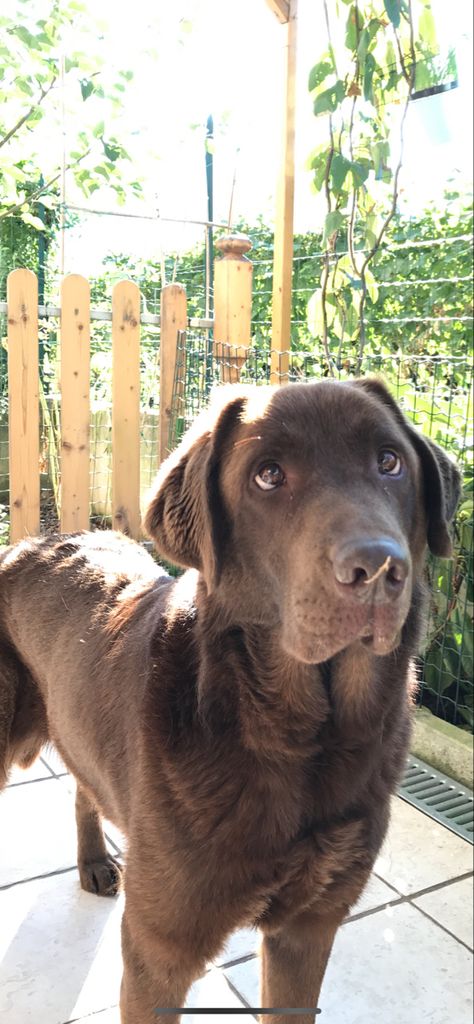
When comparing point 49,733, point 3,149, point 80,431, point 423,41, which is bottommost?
point 49,733

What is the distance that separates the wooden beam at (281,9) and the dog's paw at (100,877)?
3199mm

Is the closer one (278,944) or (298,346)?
(278,944)

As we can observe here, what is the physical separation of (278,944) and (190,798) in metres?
0.50

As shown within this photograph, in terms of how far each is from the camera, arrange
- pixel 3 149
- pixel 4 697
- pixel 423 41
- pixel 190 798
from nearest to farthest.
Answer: pixel 190 798, pixel 4 697, pixel 3 149, pixel 423 41

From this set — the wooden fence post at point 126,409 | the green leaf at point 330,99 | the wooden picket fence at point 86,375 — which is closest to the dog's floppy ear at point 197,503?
the wooden picket fence at point 86,375

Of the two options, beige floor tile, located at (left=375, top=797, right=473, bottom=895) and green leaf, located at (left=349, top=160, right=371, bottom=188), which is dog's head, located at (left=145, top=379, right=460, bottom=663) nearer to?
beige floor tile, located at (left=375, top=797, right=473, bottom=895)

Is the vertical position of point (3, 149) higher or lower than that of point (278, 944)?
higher

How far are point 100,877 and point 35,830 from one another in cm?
39

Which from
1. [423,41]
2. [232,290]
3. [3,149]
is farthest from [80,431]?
[423,41]

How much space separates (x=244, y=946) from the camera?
205 cm

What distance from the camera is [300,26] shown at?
320 centimetres

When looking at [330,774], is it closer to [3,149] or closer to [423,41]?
[3,149]

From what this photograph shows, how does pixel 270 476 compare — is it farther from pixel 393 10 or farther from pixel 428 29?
pixel 428 29

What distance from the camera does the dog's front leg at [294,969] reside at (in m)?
1.55
